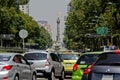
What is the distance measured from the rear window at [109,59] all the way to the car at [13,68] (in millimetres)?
5407

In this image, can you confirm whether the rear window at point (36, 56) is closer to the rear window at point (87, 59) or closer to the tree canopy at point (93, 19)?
the rear window at point (87, 59)

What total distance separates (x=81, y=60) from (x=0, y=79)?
3.86 m

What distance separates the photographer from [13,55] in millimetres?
18547

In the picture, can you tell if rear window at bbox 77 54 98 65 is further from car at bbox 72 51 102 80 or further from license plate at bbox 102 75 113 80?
license plate at bbox 102 75 113 80

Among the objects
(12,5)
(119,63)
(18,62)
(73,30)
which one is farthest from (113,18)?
(119,63)

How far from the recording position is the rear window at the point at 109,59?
12.5m

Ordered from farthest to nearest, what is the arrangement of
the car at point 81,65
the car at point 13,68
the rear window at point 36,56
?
the rear window at point 36,56, the car at point 81,65, the car at point 13,68

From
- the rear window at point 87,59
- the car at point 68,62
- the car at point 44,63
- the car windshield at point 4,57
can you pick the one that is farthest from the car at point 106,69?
the car at point 68,62

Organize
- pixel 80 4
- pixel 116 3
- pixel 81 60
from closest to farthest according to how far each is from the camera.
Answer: pixel 81 60 < pixel 116 3 < pixel 80 4

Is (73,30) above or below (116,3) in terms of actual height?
below

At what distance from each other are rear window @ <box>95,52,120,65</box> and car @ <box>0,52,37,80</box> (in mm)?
5407

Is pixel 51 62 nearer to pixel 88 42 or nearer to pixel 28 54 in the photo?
pixel 28 54

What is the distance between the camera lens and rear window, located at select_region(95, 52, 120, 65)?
41.2ft

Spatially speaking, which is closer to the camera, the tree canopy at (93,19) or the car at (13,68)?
the car at (13,68)
